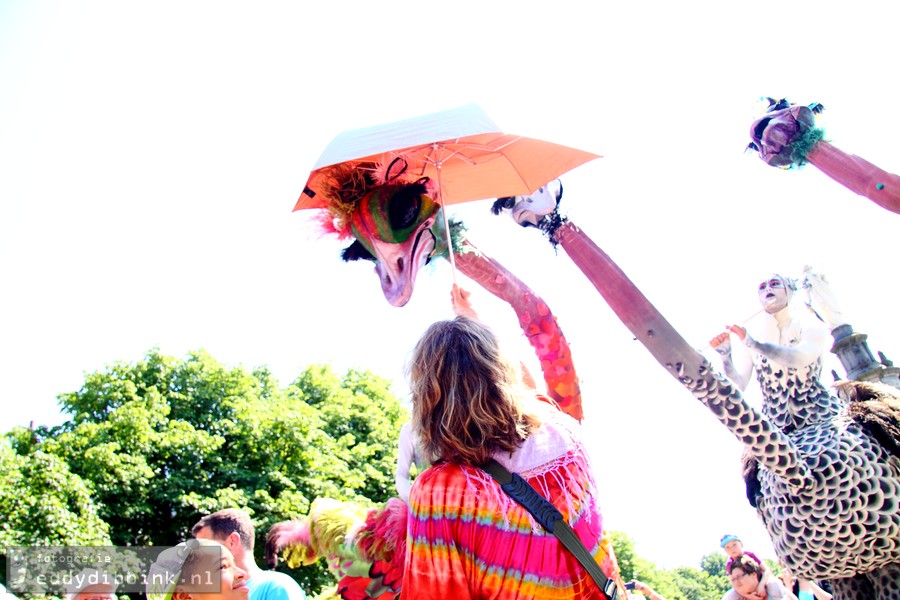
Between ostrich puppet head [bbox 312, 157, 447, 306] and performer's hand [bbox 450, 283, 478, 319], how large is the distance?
0.63m

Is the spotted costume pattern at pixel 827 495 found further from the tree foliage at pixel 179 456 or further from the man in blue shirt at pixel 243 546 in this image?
the tree foliage at pixel 179 456

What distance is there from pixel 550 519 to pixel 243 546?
8.66ft

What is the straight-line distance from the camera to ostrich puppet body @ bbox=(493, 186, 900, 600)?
150 inches

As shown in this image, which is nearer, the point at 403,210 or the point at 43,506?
the point at 403,210

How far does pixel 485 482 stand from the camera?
5.95ft

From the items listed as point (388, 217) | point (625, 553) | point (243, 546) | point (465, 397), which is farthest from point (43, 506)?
point (625, 553)

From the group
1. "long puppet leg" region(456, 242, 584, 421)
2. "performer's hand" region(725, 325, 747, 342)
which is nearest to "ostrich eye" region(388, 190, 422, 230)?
"long puppet leg" region(456, 242, 584, 421)

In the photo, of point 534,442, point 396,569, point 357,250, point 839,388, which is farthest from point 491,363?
point 839,388

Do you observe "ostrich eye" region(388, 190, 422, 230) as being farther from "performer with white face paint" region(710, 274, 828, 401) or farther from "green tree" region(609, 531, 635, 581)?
"green tree" region(609, 531, 635, 581)

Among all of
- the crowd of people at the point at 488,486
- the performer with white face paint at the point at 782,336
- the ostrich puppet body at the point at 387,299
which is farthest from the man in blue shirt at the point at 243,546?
the performer with white face paint at the point at 782,336

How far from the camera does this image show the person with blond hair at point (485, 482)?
69.0 inches

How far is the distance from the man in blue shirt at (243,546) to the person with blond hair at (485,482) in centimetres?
198

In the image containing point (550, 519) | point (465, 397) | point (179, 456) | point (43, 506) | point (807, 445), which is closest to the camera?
point (550, 519)

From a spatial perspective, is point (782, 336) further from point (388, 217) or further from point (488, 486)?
point (488, 486)
